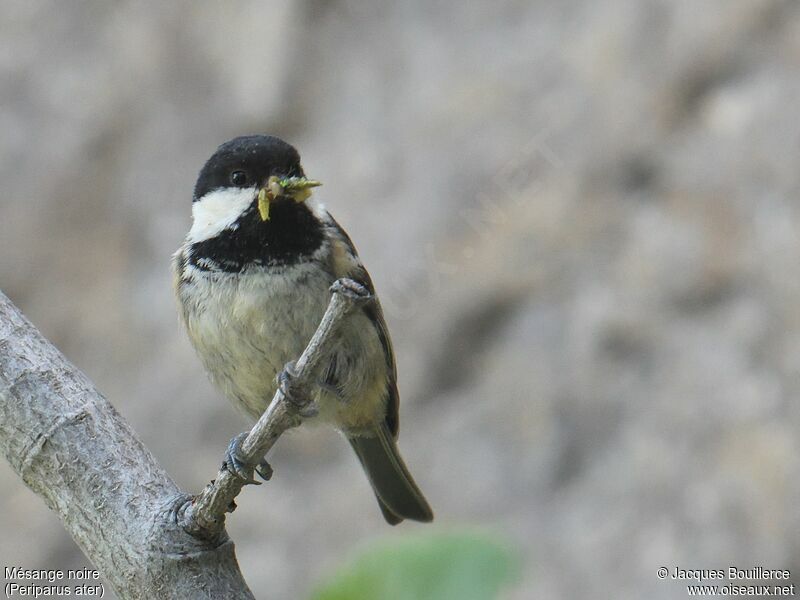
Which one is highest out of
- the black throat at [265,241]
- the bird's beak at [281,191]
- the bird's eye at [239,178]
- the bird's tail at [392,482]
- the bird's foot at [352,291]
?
the bird's eye at [239,178]

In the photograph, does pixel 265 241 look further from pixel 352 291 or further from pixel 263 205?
pixel 352 291

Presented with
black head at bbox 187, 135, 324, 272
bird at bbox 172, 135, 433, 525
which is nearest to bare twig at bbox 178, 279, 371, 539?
bird at bbox 172, 135, 433, 525

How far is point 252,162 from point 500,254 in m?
2.02

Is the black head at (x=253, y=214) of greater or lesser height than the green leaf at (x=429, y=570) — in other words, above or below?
above

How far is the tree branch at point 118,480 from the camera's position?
5.82ft

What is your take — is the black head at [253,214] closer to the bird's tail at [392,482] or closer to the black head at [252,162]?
the black head at [252,162]

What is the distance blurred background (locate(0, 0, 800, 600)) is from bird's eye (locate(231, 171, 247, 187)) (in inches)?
76.6

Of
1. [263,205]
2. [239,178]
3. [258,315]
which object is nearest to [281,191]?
[263,205]

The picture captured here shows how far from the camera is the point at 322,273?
94.1 inches

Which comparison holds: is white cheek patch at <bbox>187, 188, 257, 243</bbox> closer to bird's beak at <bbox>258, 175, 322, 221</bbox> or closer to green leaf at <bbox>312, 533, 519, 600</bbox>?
bird's beak at <bbox>258, 175, 322, 221</bbox>

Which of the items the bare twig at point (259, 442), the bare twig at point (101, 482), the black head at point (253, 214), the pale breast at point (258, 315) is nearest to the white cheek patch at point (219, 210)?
the black head at point (253, 214)

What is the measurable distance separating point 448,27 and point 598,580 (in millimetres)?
2565

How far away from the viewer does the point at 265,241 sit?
93.2 inches

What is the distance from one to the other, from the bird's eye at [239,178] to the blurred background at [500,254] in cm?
194
